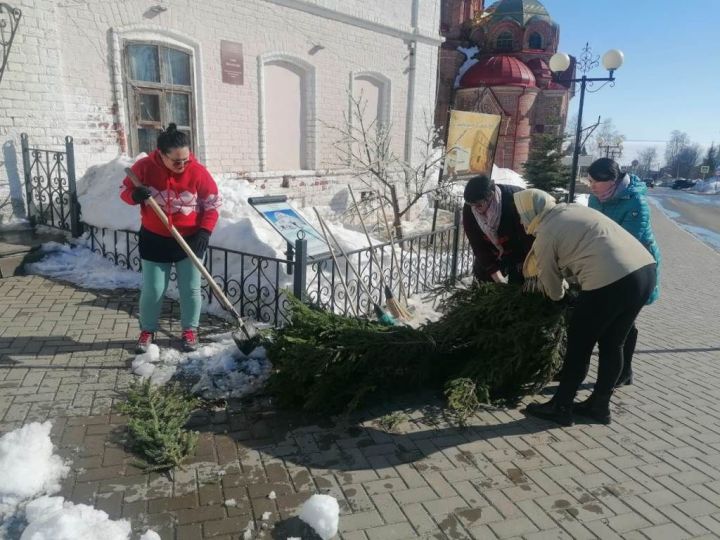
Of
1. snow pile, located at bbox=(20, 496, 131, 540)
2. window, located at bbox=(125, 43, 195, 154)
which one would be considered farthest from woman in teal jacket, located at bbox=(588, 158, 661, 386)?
window, located at bbox=(125, 43, 195, 154)

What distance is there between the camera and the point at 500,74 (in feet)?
85.7

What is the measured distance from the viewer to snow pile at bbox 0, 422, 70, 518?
2324mm

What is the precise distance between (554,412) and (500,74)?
25.8 m

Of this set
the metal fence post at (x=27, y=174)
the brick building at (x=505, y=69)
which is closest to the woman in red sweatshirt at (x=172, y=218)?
the metal fence post at (x=27, y=174)

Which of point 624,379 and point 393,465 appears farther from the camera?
point 624,379

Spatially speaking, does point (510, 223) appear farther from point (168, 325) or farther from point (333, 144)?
point (333, 144)

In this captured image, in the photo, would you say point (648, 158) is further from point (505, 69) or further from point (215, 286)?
point (215, 286)

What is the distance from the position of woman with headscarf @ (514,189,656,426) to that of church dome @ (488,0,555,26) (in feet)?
98.8

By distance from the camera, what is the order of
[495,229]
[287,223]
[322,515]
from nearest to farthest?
[322,515]
[495,229]
[287,223]

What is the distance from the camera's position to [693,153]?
90062 mm

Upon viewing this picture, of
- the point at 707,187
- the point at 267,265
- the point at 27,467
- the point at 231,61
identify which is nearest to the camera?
the point at 27,467

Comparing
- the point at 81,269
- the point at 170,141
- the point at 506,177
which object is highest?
the point at 170,141

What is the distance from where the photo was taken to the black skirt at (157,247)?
12.1 feet

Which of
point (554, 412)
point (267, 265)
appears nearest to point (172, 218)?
point (267, 265)
